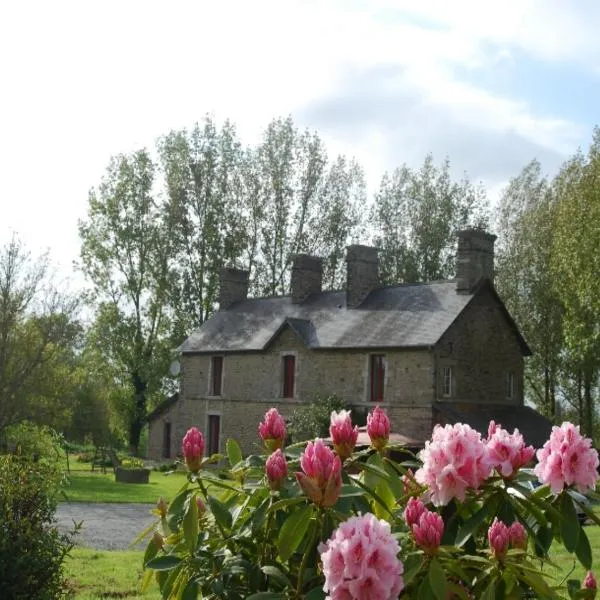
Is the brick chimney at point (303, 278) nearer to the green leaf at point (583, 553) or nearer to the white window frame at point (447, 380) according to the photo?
the white window frame at point (447, 380)

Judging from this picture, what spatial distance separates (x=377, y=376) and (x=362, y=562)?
2711 cm

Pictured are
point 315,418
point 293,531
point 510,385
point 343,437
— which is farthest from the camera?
point 510,385

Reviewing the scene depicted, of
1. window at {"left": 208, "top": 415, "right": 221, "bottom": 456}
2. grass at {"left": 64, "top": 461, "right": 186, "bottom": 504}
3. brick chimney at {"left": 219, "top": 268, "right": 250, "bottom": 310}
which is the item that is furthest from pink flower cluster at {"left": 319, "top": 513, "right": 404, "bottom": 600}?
brick chimney at {"left": 219, "top": 268, "right": 250, "bottom": 310}

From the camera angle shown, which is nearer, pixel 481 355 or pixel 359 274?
pixel 481 355

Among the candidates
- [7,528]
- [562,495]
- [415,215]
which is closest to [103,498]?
[7,528]

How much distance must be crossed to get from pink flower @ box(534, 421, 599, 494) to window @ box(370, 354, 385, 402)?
1019 inches

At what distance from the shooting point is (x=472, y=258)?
96.7 feet

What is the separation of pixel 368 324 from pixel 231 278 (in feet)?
37.4

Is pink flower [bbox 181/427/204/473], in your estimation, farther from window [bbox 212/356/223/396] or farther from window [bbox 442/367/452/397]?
window [bbox 212/356/223/396]

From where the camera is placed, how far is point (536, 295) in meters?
38.5

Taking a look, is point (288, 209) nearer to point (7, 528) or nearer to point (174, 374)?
point (174, 374)

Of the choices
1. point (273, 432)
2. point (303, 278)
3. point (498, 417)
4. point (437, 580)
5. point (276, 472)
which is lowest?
point (498, 417)

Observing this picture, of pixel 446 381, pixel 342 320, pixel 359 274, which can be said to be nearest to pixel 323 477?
pixel 446 381

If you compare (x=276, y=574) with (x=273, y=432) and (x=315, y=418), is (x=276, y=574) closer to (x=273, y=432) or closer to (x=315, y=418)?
(x=273, y=432)
